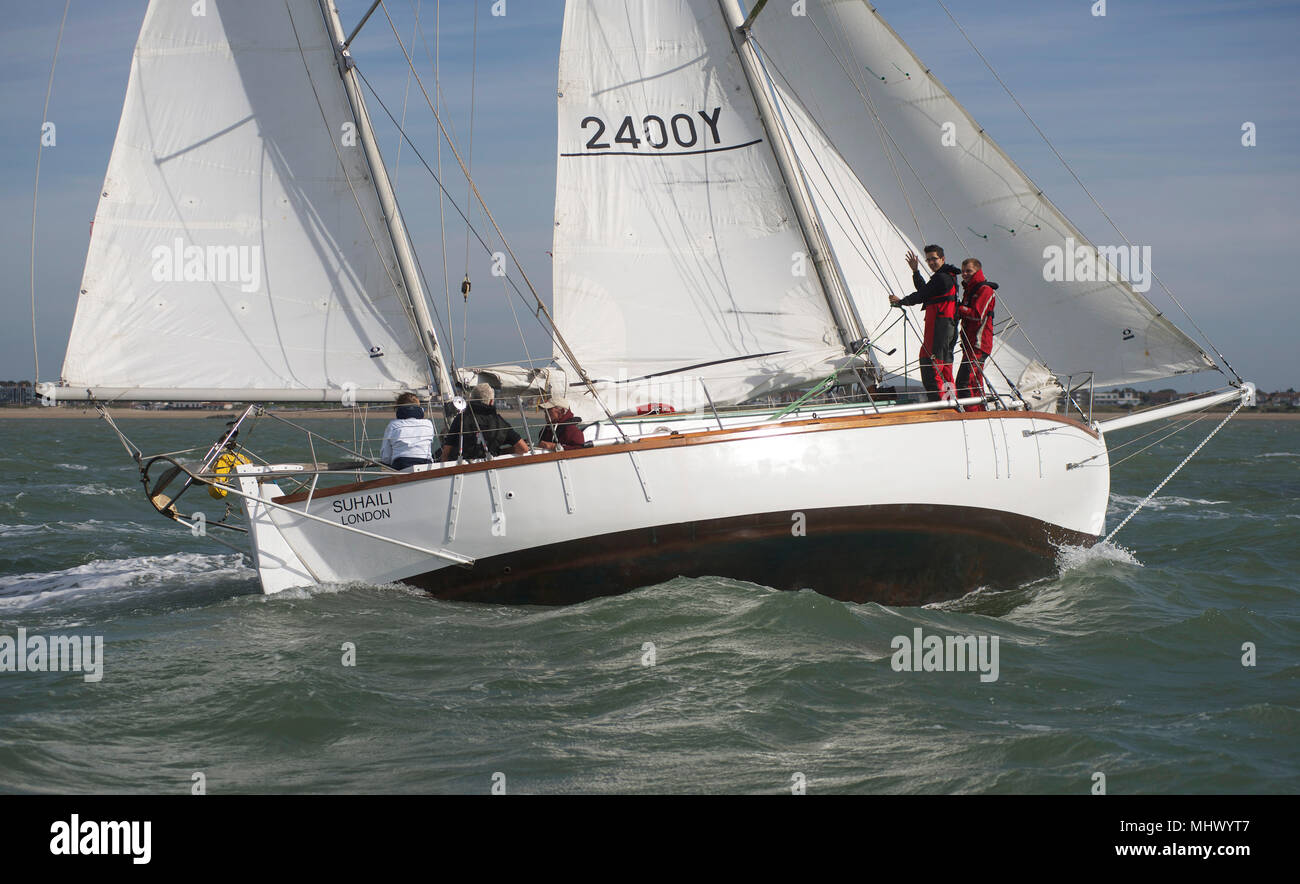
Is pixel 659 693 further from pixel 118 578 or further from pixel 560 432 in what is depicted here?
pixel 118 578

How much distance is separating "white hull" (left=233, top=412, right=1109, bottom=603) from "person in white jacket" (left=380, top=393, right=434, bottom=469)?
53 centimetres

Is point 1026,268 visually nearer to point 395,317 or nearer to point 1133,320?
point 1133,320

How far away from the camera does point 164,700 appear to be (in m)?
7.54

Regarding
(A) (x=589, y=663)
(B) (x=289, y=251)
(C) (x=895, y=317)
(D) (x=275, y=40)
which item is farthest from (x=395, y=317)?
(C) (x=895, y=317)

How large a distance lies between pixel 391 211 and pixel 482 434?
2.25 m

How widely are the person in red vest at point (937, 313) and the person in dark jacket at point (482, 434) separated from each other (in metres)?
3.84

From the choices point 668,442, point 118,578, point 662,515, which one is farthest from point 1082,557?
point 118,578

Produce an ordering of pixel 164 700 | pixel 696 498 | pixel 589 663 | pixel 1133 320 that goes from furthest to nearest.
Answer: pixel 1133 320 < pixel 696 498 < pixel 589 663 < pixel 164 700

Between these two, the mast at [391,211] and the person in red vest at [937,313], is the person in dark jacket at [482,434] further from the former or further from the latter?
the person in red vest at [937,313]

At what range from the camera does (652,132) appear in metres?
12.2

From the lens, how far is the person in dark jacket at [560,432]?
33.2ft
